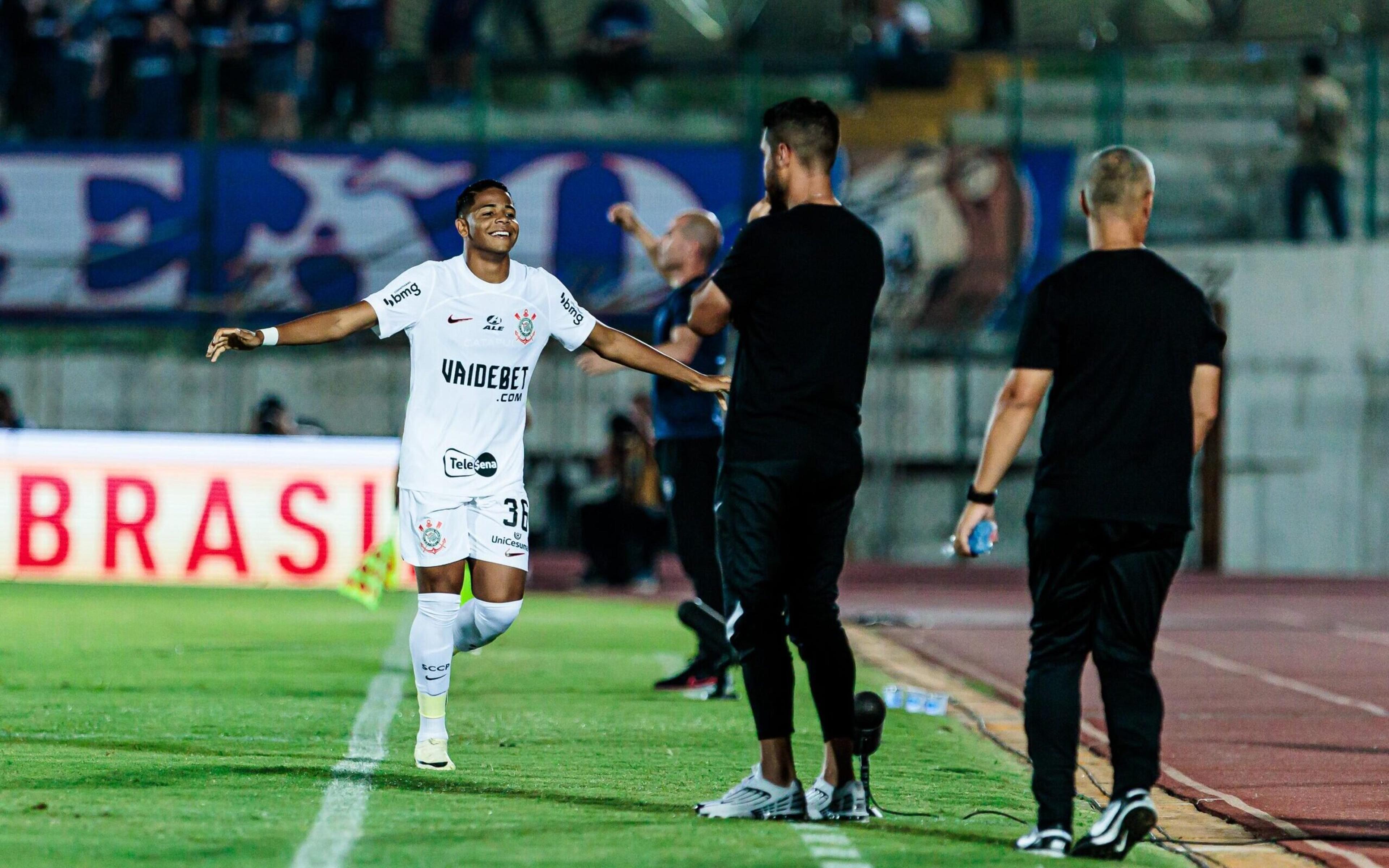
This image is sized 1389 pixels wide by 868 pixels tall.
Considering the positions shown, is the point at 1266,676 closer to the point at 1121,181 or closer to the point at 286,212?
the point at 1121,181

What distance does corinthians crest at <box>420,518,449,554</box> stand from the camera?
7676 millimetres

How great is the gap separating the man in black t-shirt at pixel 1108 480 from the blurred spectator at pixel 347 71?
19.6 m

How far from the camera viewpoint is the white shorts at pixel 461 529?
768 cm

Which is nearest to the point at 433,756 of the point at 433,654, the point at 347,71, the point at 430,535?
the point at 433,654

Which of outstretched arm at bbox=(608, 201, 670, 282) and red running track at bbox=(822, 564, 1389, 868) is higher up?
outstretched arm at bbox=(608, 201, 670, 282)

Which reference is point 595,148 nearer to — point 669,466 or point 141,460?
point 141,460

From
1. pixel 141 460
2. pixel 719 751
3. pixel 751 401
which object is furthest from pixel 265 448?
pixel 751 401

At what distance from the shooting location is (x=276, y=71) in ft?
81.9

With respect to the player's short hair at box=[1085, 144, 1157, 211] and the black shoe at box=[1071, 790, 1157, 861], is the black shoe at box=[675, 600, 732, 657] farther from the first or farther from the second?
the player's short hair at box=[1085, 144, 1157, 211]

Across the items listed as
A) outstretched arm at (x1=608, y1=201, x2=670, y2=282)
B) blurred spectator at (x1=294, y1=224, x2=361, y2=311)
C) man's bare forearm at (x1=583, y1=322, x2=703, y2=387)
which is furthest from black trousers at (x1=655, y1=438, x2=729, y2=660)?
blurred spectator at (x1=294, y1=224, x2=361, y2=311)

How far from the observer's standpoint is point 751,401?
668 cm

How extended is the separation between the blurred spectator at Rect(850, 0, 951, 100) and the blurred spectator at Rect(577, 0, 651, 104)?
2.53 metres

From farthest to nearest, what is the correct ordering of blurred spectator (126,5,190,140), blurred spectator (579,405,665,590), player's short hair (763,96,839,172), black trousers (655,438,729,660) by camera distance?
1. blurred spectator (126,5,190,140)
2. blurred spectator (579,405,665,590)
3. black trousers (655,438,729,660)
4. player's short hair (763,96,839,172)

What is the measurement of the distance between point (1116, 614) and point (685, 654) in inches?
303
